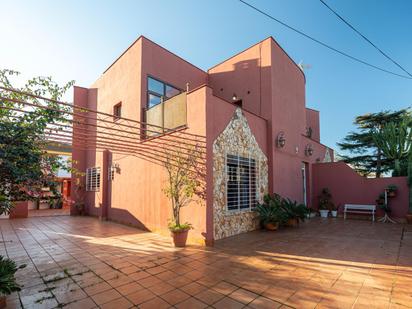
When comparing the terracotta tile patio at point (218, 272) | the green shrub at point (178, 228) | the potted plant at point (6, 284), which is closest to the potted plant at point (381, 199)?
the terracotta tile patio at point (218, 272)

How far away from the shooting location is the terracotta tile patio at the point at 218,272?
2793 mm

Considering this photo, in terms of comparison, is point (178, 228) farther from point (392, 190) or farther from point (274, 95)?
point (392, 190)

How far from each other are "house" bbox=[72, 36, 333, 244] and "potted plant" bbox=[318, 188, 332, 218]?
531mm

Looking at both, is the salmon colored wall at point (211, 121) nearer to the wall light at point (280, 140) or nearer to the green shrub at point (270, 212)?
the wall light at point (280, 140)

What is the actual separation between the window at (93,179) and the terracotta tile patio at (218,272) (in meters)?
Result: 4.61

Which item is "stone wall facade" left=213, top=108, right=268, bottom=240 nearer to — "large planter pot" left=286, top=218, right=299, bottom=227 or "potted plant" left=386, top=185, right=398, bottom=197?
"large planter pot" left=286, top=218, right=299, bottom=227

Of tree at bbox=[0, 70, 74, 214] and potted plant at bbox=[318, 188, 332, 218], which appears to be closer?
tree at bbox=[0, 70, 74, 214]

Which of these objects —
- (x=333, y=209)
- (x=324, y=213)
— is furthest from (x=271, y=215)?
(x=333, y=209)

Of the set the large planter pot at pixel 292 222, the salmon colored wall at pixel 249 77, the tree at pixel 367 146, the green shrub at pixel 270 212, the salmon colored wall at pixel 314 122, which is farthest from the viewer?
the tree at pixel 367 146

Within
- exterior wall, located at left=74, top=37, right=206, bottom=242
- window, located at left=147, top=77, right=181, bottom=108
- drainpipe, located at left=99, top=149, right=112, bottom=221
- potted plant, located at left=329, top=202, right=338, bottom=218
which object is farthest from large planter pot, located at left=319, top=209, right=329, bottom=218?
drainpipe, located at left=99, top=149, right=112, bottom=221

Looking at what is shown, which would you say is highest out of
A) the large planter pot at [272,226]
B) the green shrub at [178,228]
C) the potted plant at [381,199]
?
the potted plant at [381,199]

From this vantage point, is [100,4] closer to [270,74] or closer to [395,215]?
[270,74]

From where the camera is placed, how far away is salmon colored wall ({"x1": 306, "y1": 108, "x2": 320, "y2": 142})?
1573cm

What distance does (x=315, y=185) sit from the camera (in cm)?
1123
